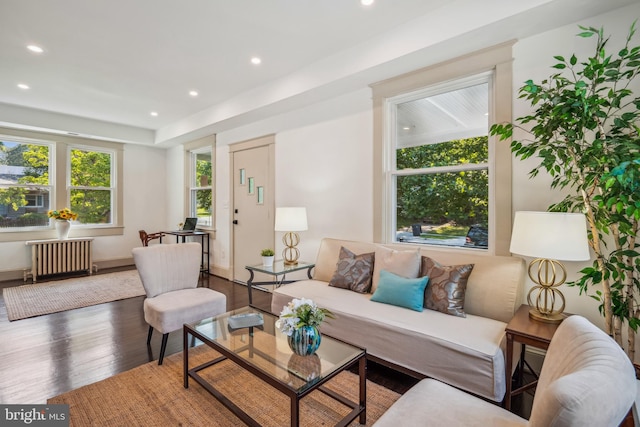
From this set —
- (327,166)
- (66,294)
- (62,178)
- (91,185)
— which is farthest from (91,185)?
(327,166)

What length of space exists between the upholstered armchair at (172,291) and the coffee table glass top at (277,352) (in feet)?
1.39

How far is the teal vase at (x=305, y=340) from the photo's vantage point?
5.48ft

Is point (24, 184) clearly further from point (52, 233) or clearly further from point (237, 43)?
point (237, 43)

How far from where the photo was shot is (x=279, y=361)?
66.1 inches

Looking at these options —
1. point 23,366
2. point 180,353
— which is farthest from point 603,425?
point 23,366

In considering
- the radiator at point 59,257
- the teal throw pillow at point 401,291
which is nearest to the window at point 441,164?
the teal throw pillow at point 401,291

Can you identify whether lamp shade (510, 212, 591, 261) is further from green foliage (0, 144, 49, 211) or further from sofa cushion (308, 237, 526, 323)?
green foliage (0, 144, 49, 211)

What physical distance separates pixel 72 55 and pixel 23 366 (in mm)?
2974

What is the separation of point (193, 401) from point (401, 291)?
1650 mm

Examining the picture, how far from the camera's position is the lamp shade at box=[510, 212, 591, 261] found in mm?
1734

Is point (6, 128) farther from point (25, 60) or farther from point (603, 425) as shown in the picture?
point (603, 425)

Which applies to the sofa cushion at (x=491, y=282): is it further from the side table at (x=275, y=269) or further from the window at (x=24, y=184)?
the window at (x=24, y=184)

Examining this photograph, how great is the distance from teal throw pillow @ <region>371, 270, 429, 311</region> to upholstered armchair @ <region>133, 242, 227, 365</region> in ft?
4.70

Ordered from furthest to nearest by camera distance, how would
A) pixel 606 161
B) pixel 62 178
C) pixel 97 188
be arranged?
pixel 97 188 < pixel 62 178 < pixel 606 161
